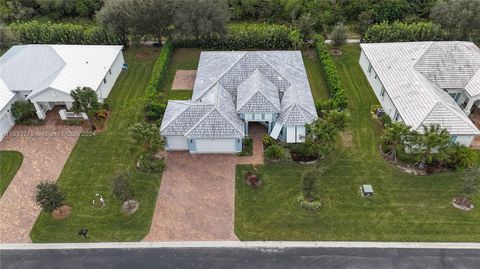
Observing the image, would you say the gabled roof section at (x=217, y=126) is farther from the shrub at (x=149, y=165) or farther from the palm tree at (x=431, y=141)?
the palm tree at (x=431, y=141)

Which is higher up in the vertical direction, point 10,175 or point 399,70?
point 399,70

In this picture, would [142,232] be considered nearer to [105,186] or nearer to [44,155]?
[105,186]

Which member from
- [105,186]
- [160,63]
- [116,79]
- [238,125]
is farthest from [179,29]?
[105,186]

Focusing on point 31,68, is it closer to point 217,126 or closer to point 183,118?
point 183,118

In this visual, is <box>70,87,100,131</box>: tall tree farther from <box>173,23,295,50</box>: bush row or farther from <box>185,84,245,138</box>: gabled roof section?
<box>173,23,295,50</box>: bush row

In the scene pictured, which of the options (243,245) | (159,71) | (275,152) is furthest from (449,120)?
(159,71)

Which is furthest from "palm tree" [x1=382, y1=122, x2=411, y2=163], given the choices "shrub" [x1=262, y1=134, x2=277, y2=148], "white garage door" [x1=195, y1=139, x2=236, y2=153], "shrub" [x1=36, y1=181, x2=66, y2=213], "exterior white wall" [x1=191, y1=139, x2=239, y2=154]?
"shrub" [x1=36, y1=181, x2=66, y2=213]
